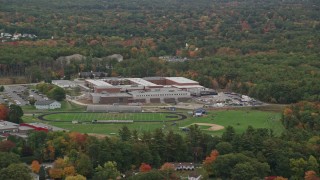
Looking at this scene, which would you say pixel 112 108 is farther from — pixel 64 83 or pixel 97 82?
pixel 64 83

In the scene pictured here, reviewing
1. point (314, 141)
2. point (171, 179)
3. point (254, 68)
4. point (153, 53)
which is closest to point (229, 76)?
point (254, 68)

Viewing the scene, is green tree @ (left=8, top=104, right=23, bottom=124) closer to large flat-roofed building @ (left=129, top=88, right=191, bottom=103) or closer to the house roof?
the house roof

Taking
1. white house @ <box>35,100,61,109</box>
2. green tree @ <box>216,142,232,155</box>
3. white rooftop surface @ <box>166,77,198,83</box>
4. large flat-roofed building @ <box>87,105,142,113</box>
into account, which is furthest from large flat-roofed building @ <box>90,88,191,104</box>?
green tree @ <box>216,142,232,155</box>

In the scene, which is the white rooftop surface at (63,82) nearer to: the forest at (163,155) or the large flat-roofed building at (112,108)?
the large flat-roofed building at (112,108)

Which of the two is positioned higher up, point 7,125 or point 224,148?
point 224,148

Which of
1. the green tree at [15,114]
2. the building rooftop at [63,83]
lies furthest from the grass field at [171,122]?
the building rooftop at [63,83]

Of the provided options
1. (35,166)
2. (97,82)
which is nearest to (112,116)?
(97,82)
